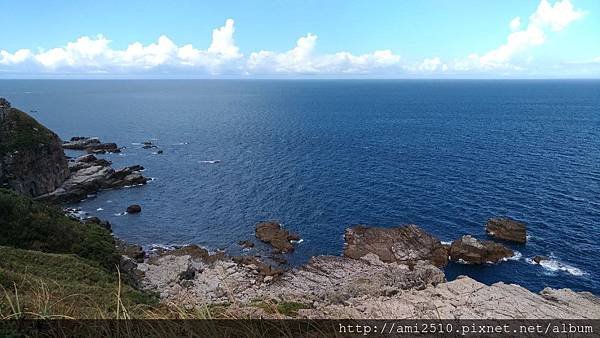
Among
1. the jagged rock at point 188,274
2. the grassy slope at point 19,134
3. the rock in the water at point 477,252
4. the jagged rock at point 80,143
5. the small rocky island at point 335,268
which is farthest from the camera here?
the jagged rock at point 80,143

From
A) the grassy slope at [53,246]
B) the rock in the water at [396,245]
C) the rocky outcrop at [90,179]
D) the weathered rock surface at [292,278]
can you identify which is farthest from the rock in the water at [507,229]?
the rocky outcrop at [90,179]

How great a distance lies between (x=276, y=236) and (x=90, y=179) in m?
41.6

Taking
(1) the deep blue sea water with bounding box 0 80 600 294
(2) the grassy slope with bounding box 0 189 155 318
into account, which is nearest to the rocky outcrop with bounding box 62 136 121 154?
(1) the deep blue sea water with bounding box 0 80 600 294

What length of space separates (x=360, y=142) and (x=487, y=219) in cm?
5926

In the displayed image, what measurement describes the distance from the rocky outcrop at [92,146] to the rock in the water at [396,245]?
73857 mm

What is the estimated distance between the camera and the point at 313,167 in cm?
8588

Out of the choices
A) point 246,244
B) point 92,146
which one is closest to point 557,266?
point 246,244

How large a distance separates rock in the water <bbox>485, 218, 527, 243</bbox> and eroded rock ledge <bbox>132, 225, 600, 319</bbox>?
8417 millimetres

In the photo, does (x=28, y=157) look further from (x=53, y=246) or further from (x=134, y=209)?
(x=53, y=246)

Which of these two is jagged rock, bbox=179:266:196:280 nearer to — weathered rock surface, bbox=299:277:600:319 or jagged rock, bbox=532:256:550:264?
weathered rock surface, bbox=299:277:600:319

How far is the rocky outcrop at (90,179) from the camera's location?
70438mm

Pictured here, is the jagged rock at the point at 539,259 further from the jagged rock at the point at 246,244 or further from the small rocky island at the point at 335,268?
the jagged rock at the point at 246,244

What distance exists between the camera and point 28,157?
69.8m

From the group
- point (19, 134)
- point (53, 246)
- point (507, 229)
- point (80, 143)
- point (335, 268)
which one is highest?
point (19, 134)
